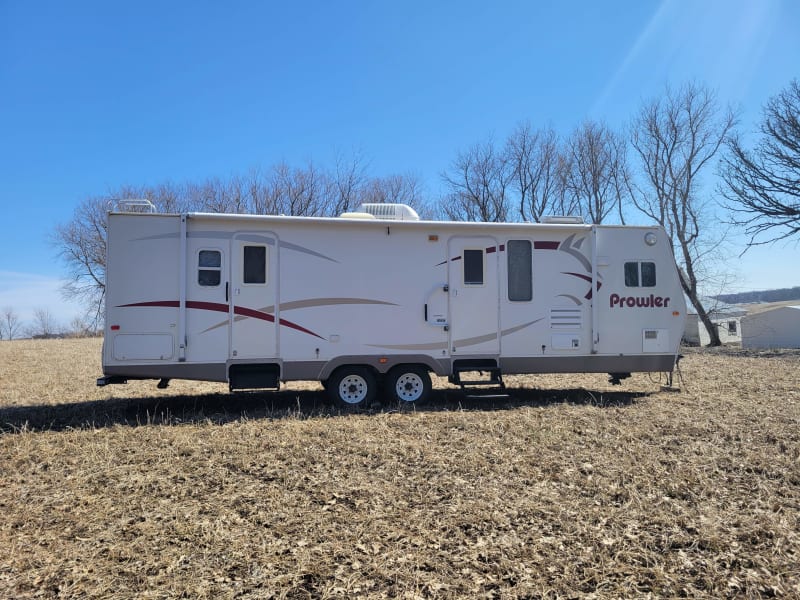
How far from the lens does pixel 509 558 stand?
10.7 feet

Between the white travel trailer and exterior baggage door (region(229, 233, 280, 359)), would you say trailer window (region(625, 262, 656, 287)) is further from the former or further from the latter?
exterior baggage door (region(229, 233, 280, 359))

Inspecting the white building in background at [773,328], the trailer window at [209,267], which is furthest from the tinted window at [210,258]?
the white building in background at [773,328]

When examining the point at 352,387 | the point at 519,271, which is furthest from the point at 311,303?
the point at 519,271

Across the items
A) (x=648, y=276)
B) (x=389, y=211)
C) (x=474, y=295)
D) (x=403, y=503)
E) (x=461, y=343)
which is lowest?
(x=403, y=503)

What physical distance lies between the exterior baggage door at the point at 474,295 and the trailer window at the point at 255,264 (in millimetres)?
2855

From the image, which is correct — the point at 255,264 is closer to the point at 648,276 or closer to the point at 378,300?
the point at 378,300

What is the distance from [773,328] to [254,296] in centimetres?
3298

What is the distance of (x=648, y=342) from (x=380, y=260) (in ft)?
15.3

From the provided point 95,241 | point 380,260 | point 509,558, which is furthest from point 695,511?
point 95,241

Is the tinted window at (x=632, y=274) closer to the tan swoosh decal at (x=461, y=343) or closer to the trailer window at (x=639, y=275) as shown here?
the trailer window at (x=639, y=275)

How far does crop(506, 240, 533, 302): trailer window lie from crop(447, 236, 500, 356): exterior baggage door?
230 millimetres

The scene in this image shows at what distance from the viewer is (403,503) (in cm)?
409

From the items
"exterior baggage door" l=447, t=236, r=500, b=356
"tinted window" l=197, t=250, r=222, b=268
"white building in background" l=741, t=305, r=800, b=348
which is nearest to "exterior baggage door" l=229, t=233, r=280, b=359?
"tinted window" l=197, t=250, r=222, b=268

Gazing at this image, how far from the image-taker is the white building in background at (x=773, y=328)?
28.7 metres
